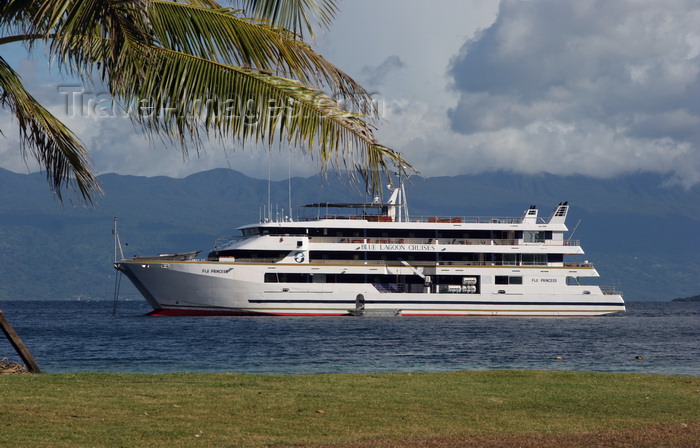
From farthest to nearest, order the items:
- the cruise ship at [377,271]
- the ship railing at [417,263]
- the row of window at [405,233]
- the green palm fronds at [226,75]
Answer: the ship railing at [417,263], the row of window at [405,233], the cruise ship at [377,271], the green palm fronds at [226,75]

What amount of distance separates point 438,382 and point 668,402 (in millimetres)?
3624

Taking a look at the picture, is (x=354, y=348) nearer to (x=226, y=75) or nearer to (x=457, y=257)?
(x=226, y=75)

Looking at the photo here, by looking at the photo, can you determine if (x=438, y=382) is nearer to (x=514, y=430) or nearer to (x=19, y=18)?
(x=514, y=430)

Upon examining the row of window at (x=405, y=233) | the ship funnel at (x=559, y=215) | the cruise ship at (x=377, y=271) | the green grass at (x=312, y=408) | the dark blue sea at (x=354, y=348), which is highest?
the ship funnel at (x=559, y=215)

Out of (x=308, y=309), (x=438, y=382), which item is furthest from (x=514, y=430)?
(x=308, y=309)

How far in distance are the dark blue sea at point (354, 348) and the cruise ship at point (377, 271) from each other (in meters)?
3.86

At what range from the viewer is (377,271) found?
5062cm

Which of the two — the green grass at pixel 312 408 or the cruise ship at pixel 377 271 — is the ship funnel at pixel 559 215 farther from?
the green grass at pixel 312 408

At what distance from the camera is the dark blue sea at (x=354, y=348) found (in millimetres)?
22594

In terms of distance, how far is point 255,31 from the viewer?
8.16m

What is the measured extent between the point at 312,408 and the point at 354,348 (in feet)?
55.1

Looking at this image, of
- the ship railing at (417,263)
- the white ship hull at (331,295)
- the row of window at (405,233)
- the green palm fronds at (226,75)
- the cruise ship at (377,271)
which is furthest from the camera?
the ship railing at (417,263)

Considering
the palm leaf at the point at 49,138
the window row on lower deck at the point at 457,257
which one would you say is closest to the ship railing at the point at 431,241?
the window row on lower deck at the point at 457,257

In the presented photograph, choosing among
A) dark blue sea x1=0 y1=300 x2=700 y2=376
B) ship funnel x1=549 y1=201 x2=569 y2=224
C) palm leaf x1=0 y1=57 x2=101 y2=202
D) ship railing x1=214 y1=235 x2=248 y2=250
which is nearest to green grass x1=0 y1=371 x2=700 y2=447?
palm leaf x1=0 y1=57 x2=101 y2=202
